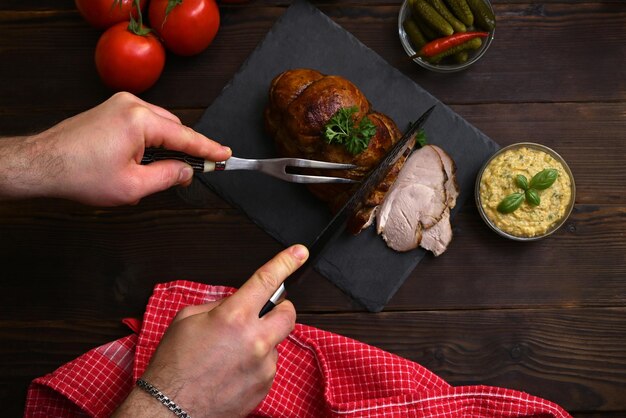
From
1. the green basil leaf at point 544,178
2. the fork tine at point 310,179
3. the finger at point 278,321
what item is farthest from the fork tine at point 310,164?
the green basil leaf at point 544,178

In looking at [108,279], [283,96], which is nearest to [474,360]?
[283,96]

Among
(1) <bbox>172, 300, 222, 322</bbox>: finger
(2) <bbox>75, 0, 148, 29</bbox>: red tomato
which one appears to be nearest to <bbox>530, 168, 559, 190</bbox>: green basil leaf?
(1) <bbox>172, 300, 222, 322</bbox>: finger

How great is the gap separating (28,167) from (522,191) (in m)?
2.00

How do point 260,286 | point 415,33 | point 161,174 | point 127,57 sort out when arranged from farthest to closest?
point 415,33
point 127,57
point 161,174
point 260,286

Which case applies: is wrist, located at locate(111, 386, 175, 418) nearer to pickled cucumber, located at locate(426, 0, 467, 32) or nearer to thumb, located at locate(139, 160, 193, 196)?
thumb, located at locate(139, 160, 193, 196)

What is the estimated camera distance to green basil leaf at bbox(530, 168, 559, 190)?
260 centimetres

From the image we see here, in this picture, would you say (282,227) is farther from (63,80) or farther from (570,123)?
(570,123)

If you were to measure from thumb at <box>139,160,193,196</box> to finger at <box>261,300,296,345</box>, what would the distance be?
23.9 inches

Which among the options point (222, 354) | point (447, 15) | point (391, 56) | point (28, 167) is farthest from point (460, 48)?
point (28, 167)

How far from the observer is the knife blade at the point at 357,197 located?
7.75ft

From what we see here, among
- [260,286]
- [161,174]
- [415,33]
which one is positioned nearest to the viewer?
[260,286]

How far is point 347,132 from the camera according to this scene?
8.00 feet

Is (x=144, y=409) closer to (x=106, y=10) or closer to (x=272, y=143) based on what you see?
(x=272, y=143)

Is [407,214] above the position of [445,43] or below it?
below
